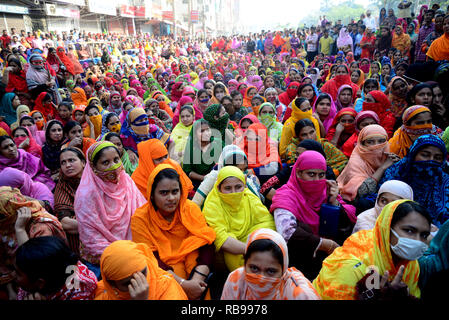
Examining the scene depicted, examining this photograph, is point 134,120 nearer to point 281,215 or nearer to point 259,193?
point 259,193

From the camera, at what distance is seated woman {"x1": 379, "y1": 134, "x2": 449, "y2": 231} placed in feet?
7.97

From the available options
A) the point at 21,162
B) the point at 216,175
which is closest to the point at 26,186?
the point at 21,162

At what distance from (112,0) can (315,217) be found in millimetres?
32427

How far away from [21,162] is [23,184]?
75 cm

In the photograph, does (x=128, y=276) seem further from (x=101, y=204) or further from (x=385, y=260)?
(x=385, y=260)

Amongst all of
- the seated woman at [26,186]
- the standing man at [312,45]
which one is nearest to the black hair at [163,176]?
the seated woman at [26,186]

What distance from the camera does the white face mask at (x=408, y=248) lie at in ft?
5.08

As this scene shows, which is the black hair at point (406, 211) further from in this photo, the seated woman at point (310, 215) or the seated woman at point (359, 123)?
the seated woman at point (359, 123)

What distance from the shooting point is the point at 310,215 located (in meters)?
2.48

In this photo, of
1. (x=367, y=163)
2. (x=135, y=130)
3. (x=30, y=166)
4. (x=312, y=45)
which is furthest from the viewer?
(x=312, y=45)

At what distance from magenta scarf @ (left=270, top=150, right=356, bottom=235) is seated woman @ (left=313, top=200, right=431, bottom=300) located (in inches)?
28.5

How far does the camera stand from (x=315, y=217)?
248 cm

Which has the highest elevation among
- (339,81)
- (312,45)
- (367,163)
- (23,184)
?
(312,45)
